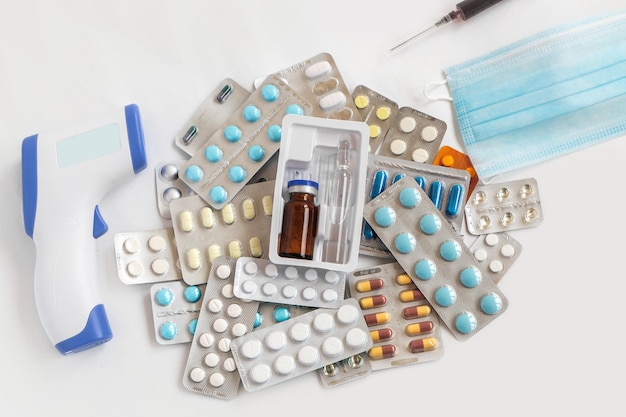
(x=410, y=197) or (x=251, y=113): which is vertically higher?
(x=251, y=113)

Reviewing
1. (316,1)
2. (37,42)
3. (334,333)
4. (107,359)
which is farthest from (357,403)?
(37,42)

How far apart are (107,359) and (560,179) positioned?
74 cm

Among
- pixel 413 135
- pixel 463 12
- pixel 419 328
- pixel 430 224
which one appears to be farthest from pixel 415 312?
pixel 463 12

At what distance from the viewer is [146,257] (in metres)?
0.91

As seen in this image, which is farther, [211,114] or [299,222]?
[211,114]

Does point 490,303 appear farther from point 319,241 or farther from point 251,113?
Result: point 251,113

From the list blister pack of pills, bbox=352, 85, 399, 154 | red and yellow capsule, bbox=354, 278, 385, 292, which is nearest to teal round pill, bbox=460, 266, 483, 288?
red and yellow capsule, bbox=354, 278, 385, 292

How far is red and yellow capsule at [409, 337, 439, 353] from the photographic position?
34.8 inches

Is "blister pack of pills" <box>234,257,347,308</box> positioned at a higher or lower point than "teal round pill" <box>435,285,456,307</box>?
higher

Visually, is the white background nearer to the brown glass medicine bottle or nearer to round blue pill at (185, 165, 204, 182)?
round blue pill at (185, 165, 204, 182)

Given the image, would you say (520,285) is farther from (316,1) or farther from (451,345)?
(316,1)

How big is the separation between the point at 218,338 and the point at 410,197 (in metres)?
0.35

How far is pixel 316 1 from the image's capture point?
0.97 metres

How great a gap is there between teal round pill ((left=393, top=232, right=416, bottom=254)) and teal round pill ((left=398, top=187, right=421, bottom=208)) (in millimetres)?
44
